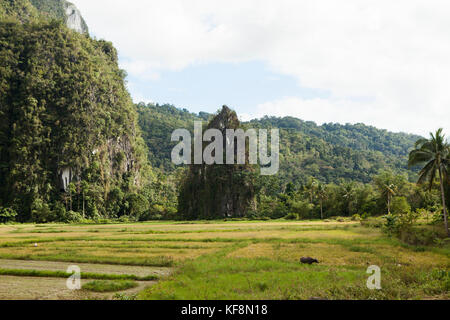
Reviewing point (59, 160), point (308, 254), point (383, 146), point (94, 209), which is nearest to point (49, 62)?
point (59, 160)

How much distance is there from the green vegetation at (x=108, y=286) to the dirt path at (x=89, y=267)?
1679mm

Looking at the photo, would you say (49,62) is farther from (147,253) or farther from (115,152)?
(147,253)

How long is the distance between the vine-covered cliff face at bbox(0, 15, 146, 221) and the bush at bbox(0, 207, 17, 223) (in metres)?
2.14

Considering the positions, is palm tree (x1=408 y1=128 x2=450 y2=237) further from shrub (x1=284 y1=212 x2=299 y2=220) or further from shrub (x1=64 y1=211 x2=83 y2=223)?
shrub (x1=64 y1=211 x2=83 y2=223)

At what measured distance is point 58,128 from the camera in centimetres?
7600

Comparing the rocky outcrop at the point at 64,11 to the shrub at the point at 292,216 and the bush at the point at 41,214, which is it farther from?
the shrub at the point at 292,216

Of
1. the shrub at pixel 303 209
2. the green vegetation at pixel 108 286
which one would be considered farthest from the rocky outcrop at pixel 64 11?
the green vegetation at pixel 108 286

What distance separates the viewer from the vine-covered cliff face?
69.8 m

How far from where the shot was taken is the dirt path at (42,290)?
11.2 meters

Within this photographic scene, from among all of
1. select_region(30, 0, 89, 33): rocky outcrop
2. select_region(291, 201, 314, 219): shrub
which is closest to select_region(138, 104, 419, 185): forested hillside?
select_region(291, 201, 314, 219): shrub

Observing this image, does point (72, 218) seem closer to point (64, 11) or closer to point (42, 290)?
point (42, 290)

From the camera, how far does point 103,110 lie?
84.4 m

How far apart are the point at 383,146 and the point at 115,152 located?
441ft
